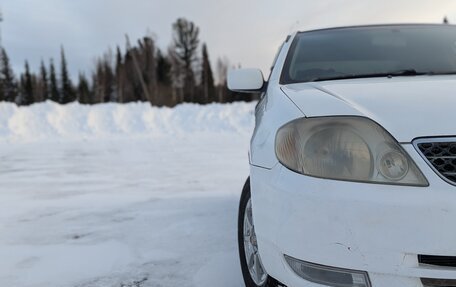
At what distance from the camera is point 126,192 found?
4.80 metres

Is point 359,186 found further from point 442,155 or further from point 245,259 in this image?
point 245,259

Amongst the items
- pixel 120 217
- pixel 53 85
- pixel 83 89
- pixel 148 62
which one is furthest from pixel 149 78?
pixel 120 217

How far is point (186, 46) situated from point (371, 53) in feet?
128

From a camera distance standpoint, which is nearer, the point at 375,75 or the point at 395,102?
the point at 395,102

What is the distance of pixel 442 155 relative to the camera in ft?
4.62

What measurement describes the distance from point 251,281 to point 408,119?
1.10 metres

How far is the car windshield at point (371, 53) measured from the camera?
2438 mm

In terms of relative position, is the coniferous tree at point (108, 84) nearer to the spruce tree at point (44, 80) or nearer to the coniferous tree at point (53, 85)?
the coniferous tree at point (53, 85)

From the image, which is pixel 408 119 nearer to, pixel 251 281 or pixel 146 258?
pixel 251 281

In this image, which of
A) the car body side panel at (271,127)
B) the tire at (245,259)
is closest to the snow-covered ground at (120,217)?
the tire at (245,259)

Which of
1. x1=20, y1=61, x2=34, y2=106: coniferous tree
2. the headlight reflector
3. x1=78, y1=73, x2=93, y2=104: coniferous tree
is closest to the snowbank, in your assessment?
the headlight reflector

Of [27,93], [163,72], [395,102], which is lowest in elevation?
[395,102]

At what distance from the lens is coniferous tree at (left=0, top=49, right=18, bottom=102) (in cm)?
4293

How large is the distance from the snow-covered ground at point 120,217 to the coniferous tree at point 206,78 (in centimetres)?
3250
